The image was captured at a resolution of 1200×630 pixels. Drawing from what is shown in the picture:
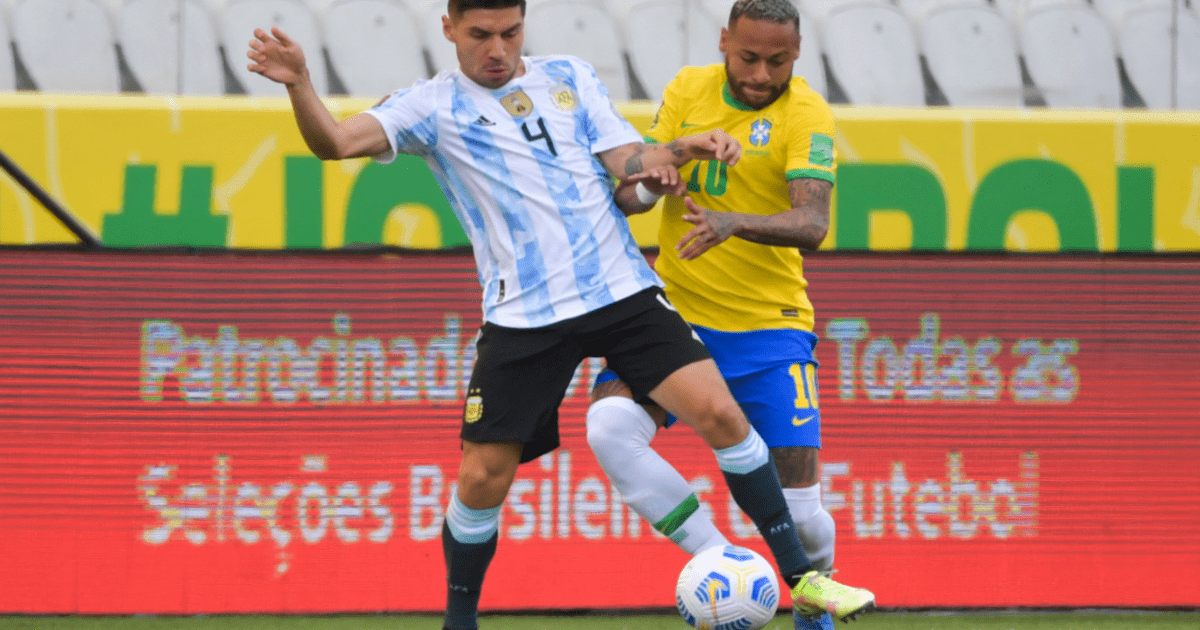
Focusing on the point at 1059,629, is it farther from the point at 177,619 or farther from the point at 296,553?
the point at 177,619

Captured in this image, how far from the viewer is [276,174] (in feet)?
19.4

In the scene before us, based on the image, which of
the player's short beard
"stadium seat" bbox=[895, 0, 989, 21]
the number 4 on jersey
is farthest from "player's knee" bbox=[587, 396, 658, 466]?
"stadium seat" bbox=[895, 0, 989, 21]

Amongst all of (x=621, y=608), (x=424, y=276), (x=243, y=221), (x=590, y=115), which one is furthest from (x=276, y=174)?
(x=590, y=115)

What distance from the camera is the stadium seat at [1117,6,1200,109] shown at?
7.68 metres

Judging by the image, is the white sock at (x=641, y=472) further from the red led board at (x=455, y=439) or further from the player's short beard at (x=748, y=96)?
the red led board at (x=455, y=439)

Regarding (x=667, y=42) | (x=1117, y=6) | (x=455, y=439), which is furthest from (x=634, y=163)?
(x=1117, y=6)

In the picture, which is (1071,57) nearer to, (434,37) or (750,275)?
(434,37)

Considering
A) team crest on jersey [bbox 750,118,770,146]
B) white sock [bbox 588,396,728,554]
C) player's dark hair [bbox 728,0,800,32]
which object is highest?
player's dark hair [bbox 728,0,800,32]

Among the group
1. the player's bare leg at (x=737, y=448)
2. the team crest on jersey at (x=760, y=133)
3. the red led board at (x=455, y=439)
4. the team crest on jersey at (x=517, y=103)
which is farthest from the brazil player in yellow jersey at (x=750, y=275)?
the red led board at (x=455, y=439)

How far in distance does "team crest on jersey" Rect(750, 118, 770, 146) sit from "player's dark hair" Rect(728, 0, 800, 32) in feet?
0.93

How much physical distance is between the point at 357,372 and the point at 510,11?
239 cm

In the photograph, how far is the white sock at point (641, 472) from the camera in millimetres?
3047

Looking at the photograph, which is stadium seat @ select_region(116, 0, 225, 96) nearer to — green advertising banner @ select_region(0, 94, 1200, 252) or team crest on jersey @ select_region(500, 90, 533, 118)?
green advertising banner @ select_region(0, 94, 1200, 252)

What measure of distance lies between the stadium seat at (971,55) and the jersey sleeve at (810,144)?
5273 mm
